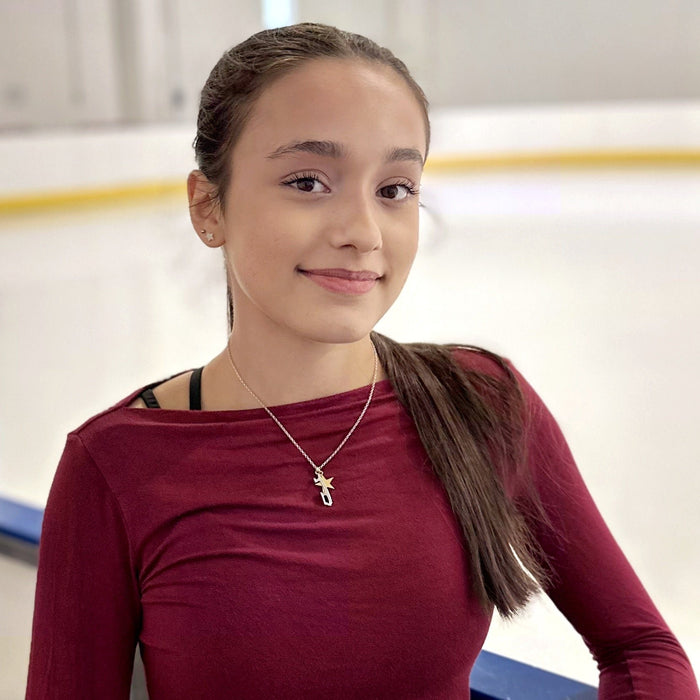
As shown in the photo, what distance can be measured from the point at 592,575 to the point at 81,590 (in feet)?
1.60

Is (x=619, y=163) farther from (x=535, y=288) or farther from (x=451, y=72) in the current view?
(x=535, y=288)

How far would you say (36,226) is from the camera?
24.0ft

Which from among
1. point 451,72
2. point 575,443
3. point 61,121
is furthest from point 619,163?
point 575,443

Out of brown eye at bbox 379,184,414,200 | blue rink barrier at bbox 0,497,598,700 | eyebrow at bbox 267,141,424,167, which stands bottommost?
blue rink barrier at bbox 0,497,598,700

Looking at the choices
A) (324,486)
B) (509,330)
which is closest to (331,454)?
(324,486)

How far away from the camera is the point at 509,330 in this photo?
14.0 feet

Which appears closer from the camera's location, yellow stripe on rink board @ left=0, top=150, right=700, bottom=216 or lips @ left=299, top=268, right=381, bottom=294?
lips @ left=299, top=268, right=381, bottom=294

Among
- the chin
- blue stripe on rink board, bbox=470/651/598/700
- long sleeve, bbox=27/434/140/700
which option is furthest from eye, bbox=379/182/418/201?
blue stripe on rink board, bbox=470/651/598/700

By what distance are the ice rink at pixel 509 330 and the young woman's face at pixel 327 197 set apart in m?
0.24

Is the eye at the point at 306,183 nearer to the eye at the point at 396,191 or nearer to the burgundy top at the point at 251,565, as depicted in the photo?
the eye at the point at 396,191

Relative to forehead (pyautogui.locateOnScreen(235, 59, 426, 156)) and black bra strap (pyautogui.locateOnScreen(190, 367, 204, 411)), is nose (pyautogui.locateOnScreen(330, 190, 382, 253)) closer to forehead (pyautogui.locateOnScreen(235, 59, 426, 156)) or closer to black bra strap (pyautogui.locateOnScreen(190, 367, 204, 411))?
forehead (pyautogui.locateOnScreen(235, 59, 426, 156))

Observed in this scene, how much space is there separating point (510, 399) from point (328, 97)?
35 cm

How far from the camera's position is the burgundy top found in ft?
3.01

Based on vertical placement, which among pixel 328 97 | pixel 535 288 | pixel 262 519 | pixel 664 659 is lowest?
pixel 535 288
